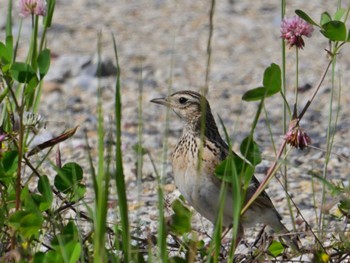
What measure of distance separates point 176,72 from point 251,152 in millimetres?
4954

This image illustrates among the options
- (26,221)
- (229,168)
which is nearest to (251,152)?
(229,168)

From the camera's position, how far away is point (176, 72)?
889 centimetres

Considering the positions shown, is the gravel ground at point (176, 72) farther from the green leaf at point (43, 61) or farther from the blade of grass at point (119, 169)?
the blade of grass at point (119, 169)

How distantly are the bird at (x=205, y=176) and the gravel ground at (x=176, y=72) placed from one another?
37 cm

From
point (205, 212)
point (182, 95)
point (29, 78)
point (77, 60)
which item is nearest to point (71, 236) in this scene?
point (29, 78)

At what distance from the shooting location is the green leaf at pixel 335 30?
3895mm

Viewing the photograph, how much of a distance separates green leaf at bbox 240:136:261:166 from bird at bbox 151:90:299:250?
0.82 meters

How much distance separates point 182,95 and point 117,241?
1939mm

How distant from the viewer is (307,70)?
348 inches

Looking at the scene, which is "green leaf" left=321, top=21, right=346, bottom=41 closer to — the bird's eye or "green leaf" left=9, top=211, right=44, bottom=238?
"green leaf" left=9, top=211, right=44, bottom=238

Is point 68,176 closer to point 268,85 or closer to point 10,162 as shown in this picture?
point 10,162

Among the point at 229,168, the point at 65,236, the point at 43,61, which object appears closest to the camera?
the point at 65,236

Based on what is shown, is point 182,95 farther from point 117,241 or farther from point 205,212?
point 117,241

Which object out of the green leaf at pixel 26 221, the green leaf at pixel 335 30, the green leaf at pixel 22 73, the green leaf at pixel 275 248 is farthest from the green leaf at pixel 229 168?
the green leaf at pixel 22 73
